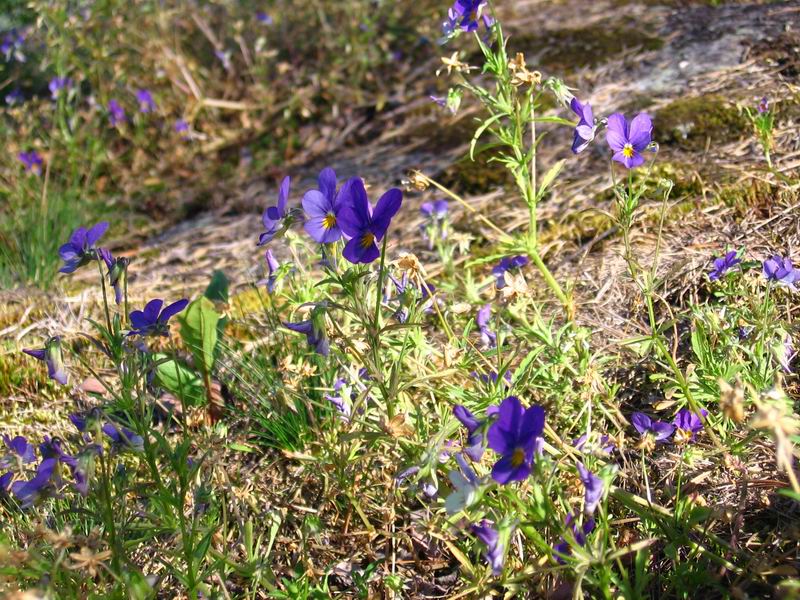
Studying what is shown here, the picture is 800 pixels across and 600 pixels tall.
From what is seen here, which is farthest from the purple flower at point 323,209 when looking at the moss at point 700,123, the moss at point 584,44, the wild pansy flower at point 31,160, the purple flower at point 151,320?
the wild pansy flower at point 31,160

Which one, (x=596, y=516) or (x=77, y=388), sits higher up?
(x=77, y=388)

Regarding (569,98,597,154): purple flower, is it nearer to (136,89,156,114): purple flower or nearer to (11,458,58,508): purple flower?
(11,458,58,508): purple flower

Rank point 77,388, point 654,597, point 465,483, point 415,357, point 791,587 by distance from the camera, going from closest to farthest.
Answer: point 791,587, point 465,483, point 654,597, point 415,357, point 77,388

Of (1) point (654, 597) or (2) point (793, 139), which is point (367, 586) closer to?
(1) point (654, 597)

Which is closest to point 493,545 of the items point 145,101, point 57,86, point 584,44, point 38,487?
point 38,487

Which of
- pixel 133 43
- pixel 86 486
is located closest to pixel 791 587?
pixel 86 486

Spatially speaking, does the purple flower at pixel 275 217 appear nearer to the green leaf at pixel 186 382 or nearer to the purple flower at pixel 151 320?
the purple flower at pixel 151 320
